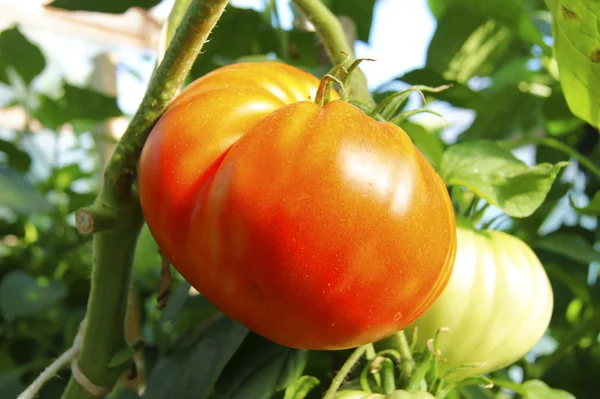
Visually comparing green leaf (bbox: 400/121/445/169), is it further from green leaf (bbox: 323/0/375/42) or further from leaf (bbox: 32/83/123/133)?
leaf (bbox: 32/83/123/133)

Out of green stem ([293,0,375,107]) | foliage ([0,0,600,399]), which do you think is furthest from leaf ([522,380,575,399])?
green stem ([293,0,375,107])

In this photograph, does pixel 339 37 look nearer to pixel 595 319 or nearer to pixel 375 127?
pixel 375 127

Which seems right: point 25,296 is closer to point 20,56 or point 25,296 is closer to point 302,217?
point 20,56

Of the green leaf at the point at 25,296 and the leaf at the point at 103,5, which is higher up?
the leaf at the point at 103,5

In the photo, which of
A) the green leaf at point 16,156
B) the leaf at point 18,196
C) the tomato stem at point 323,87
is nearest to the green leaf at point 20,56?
the green leaf at point 16,156

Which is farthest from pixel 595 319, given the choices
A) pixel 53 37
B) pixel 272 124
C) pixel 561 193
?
pixel 53 37

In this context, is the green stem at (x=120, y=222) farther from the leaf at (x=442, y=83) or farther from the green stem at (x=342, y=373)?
the leaf at (x=442, y=83)

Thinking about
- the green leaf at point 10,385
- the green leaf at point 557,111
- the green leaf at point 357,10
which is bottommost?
the green leaf at point 10,385
